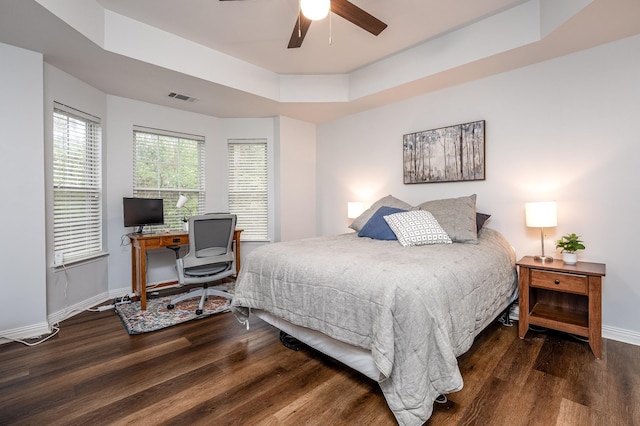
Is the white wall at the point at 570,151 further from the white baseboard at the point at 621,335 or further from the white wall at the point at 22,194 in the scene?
the white wall at the point at 22,194

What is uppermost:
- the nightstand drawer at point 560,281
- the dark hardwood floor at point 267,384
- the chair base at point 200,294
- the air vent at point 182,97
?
the air vent at point 182,97

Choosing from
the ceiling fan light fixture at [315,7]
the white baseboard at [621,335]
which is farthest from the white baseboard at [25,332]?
the white baseboard at [621,335]

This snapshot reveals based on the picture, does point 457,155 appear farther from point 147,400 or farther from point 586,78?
point 147,400

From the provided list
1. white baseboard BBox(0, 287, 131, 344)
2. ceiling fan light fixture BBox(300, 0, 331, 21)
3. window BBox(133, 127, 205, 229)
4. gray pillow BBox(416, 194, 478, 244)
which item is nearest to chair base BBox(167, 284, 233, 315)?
white baseboard BBox(0, 287, 131, 344)

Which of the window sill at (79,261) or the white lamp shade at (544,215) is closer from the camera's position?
the white lamp shade at (544,215)

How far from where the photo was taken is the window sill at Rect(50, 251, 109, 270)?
2895mm

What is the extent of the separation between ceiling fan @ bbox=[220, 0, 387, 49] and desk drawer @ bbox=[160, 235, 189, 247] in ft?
8.02

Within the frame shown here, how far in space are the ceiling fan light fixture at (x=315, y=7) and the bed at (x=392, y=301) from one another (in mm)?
1576

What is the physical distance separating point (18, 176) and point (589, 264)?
15.8 feet

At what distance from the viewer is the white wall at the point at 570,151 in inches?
91.5

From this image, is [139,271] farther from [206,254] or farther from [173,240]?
[206,254]

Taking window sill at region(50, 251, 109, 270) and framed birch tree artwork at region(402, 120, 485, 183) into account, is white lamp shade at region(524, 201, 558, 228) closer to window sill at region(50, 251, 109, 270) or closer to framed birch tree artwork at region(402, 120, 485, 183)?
framed birch tree artwork at region(402, 120, 485, 183)

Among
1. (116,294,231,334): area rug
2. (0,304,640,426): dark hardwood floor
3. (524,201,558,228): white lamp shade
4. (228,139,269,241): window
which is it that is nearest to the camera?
(0,304,640,426): dark hardwood floor

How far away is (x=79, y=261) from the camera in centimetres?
311
